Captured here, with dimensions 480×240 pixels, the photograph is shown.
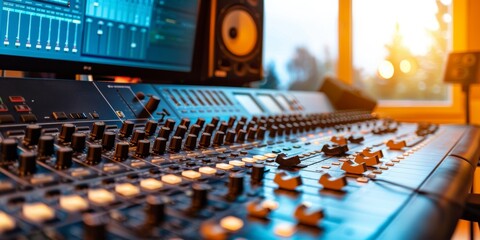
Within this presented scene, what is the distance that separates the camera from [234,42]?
1.54 m

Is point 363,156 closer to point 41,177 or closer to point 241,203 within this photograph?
point 241,203

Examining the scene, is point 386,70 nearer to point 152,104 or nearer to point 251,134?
point 251,134

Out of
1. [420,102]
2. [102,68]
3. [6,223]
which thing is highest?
[420,102]

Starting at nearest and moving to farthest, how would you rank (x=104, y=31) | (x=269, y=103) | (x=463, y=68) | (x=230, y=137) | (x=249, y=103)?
(x=230, y=137) < (x=104, y=31) < (x=249, y=103) < (x=269, y=103) < (x=463, y=68)

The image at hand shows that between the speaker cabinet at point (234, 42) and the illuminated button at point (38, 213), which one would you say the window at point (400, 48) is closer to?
the speaker cabinet at point (234, 42)

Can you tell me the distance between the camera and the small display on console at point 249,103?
3.91ft

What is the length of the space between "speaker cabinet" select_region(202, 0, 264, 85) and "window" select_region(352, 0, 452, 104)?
1488 mm

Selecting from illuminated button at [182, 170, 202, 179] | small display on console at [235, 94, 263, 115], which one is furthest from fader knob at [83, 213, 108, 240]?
small display on console at [235, 94, 263, 115]

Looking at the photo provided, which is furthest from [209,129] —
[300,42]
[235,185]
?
[300,42]

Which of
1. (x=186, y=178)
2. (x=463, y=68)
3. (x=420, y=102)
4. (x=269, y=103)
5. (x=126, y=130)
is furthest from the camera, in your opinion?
(x=420, y=102)

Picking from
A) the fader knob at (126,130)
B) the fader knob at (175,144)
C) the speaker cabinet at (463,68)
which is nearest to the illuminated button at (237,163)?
the fader knob at (175,144)

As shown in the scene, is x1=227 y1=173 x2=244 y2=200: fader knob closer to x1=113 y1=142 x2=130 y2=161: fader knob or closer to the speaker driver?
x1=113 y1=142 x2=130 y2=161: fader knob

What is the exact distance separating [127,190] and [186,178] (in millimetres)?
99

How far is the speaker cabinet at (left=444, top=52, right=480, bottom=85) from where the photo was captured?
2.09 meters
